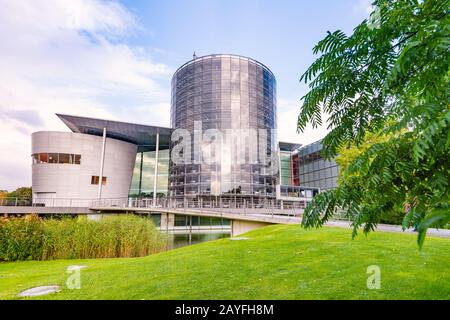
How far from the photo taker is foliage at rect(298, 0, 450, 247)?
1239 millimetres

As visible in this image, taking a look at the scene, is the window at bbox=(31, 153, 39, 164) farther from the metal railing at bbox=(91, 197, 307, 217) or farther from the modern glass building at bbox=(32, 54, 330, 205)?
the metal railing at bbox=(91, 197, 307, 217)

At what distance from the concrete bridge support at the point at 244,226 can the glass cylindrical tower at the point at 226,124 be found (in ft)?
59.9

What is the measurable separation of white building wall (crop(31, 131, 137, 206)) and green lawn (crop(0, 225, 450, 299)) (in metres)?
31.4

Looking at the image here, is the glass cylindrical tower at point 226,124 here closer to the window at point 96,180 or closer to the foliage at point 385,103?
the window at point 96,180

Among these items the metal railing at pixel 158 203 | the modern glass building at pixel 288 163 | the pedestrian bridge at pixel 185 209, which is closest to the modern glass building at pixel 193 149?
the metal railing at pixel 158 203

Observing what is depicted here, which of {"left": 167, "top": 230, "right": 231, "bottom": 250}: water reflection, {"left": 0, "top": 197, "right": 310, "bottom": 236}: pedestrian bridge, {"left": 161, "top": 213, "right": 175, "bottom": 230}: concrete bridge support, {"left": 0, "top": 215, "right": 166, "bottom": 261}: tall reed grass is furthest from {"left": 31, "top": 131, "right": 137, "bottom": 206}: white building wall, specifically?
{"left": 0, "top": 215, "right": 166, "bottom": 261}: tall reed grass

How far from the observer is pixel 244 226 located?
1730 centimetres

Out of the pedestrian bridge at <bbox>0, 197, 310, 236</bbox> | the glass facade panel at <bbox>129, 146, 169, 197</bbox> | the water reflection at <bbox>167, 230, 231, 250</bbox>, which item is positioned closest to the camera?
the pedestrian bridge at <bbox>0, 197, 310, 236</bbox>

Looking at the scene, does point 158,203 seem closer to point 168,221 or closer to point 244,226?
point 168,221

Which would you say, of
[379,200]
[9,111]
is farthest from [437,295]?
[9,111]

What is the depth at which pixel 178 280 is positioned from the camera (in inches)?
204

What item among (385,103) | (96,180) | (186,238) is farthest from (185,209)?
(385,103)

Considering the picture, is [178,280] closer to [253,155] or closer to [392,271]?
[392,271]

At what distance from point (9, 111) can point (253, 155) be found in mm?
32565
